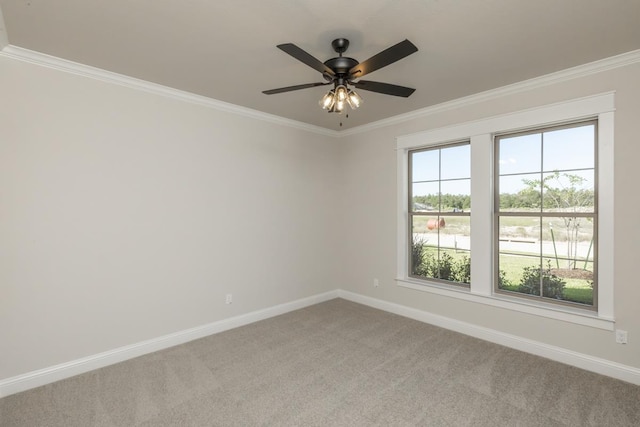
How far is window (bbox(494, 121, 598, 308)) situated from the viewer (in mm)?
2922

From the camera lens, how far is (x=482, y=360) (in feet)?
9.64

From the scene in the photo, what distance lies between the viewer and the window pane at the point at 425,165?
13.2 feet

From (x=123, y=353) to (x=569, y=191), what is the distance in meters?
4.59

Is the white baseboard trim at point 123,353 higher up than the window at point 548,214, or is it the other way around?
the window at point 548,214

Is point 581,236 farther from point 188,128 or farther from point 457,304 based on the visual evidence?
point 188,128

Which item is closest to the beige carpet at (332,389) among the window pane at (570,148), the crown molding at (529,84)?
the window pane at (570,148)

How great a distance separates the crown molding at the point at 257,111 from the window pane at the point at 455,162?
1.65 ft

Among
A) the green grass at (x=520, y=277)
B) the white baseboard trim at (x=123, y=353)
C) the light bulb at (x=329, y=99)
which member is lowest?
the white baseboard trim at (x=123, y=353)

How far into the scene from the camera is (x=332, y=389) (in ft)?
8.18

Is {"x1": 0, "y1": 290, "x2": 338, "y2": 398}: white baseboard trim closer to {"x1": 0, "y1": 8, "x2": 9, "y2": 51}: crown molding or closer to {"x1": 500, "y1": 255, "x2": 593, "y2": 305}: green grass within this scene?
{"x1": 0, "y1": 8, "x2": 9, "y2": 51}: crown molding

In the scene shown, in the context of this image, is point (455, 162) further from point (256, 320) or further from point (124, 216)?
point (124, 216)

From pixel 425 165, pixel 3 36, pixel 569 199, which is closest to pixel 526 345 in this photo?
pixel 569 199

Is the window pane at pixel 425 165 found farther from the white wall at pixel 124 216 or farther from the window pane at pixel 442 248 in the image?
the white wall at pixel 124 216

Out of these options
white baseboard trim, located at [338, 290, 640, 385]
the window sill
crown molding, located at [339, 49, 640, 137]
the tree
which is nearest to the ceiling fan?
crown molding, located at [339, 49, 640, 137]
